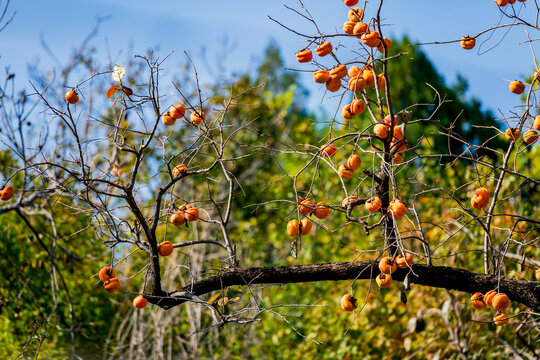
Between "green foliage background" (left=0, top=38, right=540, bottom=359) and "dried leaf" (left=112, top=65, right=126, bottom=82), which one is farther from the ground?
"dried leaf" (left=112, top=65, right=126, bottom=82)

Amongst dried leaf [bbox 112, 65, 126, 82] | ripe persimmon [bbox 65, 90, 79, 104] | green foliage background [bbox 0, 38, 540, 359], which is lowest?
green foliage background [bbox 0, 38, 540, 359]

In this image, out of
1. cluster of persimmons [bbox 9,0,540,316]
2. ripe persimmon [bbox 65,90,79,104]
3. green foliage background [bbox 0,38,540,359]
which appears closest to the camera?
cluster of persimmons [bbox 9,0,540,316]

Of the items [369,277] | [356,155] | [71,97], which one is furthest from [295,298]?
[71,97]

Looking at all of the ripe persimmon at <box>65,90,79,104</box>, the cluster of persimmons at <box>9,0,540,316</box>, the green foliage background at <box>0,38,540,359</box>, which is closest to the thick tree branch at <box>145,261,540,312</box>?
the cluster of persimmons at <box>9,0,540,316</box>

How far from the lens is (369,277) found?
88.1 inches

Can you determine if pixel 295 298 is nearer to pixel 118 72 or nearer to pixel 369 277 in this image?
pixel 369 277

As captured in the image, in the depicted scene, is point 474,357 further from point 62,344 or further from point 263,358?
point 62,344

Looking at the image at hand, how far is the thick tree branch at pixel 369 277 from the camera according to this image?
86.5 inches

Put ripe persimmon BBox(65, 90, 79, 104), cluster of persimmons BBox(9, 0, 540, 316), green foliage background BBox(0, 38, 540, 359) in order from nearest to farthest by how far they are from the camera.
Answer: cluster of persimmons BBox(9, 0, 540, 316), ripe persimmon BBox(65, 90, 79, 104), green foliage background BBox(0, 38, 540, 359)

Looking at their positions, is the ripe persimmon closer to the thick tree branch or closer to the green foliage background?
the thick tree branch

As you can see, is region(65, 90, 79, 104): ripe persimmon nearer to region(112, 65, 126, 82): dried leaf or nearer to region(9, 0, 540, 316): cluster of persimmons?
region(9, 0, 540, 316): cluster of persimmons

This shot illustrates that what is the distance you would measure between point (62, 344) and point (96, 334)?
0.46m

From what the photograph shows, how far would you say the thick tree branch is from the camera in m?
2.20

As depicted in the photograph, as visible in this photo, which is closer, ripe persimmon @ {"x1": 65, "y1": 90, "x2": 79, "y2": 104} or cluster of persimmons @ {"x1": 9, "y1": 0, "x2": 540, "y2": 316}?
cluster of persimmons @ {"x1": 9, "y1": 0, "x2": 540, "y2": 316}
